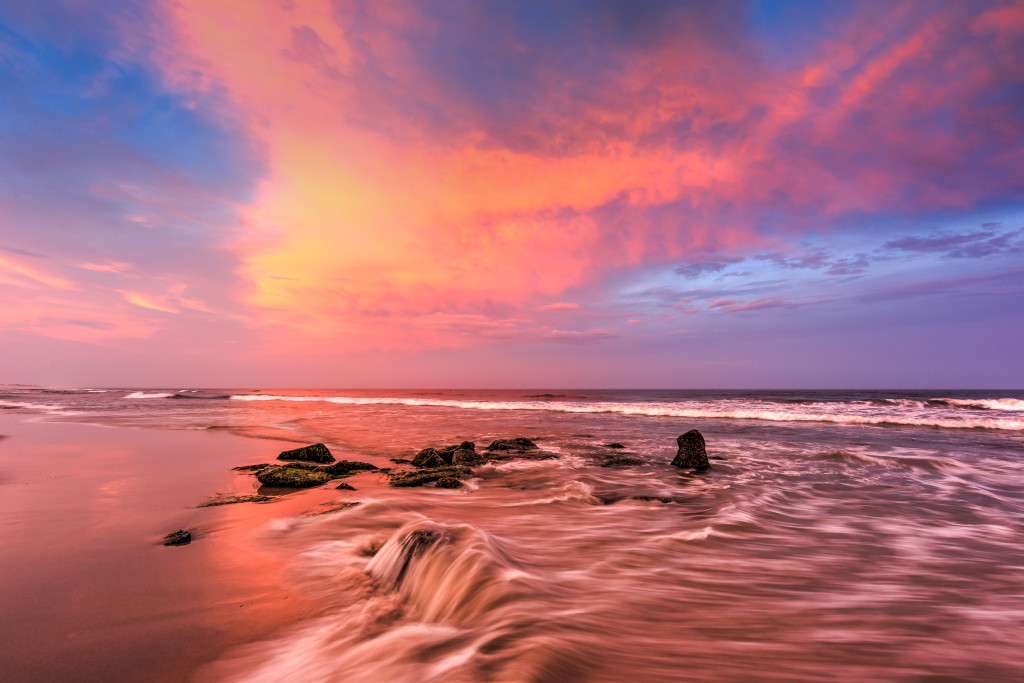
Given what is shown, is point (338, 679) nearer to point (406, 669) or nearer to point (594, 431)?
point (406, 669)

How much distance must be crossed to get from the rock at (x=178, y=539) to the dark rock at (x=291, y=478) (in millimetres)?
2860

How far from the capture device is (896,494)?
7.35 meters

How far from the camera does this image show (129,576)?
11.5 ft

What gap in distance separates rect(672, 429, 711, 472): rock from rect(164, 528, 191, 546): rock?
29.1 ft

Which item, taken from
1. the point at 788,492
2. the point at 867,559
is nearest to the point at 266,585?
the point at 867,559

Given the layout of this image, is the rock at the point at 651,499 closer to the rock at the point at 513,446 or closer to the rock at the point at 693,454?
the rock at the point at 693,454

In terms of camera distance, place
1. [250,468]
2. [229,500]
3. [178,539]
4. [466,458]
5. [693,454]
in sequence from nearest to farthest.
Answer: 1. [178,539]
2. [229,500]
3. [250,468]
4. [693,454]
5. [466,458]

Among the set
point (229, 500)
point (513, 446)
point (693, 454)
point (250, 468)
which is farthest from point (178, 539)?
point (693, 454)

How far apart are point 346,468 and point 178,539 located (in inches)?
175

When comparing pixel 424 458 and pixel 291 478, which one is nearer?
pixel 291 478

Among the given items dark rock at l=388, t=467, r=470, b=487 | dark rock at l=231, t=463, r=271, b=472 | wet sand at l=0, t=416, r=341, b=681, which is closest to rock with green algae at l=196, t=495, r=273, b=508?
wet sand at l=0, t=416, r=341, b=681

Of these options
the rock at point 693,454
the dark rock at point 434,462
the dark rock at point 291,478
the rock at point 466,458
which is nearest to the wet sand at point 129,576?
the dark rock at point 291,478

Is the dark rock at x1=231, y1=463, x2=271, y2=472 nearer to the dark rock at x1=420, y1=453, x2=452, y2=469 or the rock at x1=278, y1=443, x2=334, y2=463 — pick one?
the rock at x1=278, y1=443, x2=334, y2=463

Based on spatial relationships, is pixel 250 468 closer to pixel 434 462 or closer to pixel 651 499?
pixel 434 462
